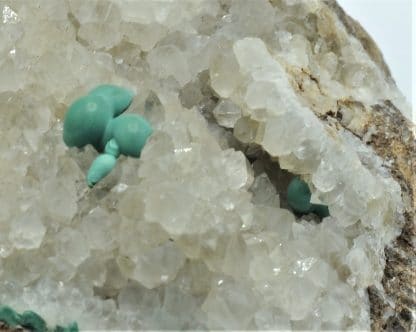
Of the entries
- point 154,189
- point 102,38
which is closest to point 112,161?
point 154,189

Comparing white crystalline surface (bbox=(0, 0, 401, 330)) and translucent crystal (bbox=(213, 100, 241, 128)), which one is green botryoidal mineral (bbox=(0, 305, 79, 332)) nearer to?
white crystalline surface (bbox=(0, 0, 401, 330))

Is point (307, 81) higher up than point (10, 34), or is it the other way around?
point (307, 81)

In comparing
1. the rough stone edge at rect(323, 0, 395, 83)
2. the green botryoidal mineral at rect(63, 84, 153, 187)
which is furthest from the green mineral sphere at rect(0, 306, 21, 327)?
the rough stone edge at rect(323, 0, 395, 83)

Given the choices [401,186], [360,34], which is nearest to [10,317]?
[401,186]

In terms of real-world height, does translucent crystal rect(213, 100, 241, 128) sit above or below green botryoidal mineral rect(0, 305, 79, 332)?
above

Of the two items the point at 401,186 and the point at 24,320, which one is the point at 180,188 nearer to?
the point at 24,320

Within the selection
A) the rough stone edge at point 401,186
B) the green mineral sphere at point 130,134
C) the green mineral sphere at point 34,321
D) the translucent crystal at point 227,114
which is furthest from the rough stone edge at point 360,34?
the green mineral sphere at point 34,321

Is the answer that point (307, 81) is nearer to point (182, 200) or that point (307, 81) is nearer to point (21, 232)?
point (182, 200)
